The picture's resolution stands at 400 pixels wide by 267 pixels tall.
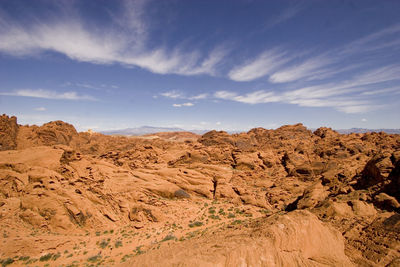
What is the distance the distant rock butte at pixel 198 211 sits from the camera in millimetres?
8930

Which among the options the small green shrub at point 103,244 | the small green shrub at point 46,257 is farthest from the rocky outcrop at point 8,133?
the small green shrub at point 103,244

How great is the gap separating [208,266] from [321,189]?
662 inches

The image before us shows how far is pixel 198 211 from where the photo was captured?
912 inches

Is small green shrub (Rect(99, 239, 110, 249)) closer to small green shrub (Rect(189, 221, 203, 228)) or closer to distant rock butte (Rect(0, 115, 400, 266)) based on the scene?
distant rock butte (Rect(0, 115, 400, 266))

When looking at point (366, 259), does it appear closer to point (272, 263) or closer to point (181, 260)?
point (272, 263)

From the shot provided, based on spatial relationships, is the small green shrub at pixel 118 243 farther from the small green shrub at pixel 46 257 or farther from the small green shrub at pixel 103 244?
the small green shrub at pixel 46 257

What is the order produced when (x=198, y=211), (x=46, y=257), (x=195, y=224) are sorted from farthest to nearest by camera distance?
(x=198, y=211) < (x=195, y=224) < (x=46, y=257)

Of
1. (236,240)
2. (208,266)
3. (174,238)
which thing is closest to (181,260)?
(208,266)

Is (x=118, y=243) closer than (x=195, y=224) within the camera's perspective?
Yes

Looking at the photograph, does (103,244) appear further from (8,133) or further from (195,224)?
(8,133)

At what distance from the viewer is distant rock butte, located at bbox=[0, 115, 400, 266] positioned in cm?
893

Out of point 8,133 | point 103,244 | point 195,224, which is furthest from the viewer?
point 8,133

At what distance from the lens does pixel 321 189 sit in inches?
788

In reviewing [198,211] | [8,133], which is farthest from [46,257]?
[8,133]
